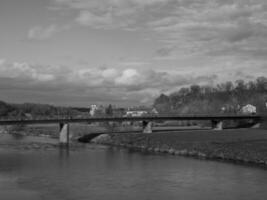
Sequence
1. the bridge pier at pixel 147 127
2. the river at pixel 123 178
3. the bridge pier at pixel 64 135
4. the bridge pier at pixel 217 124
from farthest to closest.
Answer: the bridge pier at pixel 217 124 < the bridge pier at pixel 147 127 < the bridge pier at pixel 64 135 < the river at pixel 123 178

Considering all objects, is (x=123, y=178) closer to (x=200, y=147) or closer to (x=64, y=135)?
(x=200, y=147)

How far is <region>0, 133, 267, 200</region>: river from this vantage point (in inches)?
1569

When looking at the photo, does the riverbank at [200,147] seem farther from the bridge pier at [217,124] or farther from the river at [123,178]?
the bridge pier at [217,124]

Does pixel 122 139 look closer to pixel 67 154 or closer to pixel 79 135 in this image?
pixel 79 135

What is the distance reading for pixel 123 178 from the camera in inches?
1930

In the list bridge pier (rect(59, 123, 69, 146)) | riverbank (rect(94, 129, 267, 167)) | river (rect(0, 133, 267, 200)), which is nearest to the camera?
river (rect(0, 133, 267, 200))

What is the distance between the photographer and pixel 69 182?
45844 mm

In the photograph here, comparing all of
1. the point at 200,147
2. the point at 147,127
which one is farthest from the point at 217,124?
the point at 200,147

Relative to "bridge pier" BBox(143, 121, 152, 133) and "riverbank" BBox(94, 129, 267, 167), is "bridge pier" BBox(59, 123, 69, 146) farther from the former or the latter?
"bridge pier" BBox(143, 121, 152, 133)

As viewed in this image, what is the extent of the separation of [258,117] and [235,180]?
343 ft

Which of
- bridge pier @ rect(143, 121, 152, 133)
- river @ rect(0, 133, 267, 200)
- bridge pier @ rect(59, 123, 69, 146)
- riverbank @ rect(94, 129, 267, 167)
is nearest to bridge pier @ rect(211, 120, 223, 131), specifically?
bridge pier @ rect(143, 121, 152, 133)

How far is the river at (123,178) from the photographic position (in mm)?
39844

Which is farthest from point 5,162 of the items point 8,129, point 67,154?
point 8,129

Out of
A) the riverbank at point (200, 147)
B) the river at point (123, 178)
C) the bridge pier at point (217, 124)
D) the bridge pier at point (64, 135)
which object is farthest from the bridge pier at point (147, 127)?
the river at point (123, 178)
